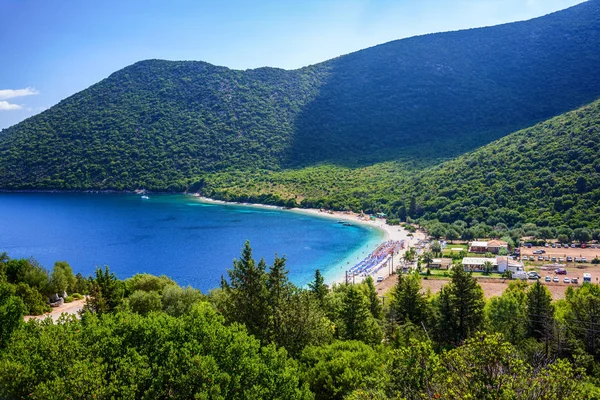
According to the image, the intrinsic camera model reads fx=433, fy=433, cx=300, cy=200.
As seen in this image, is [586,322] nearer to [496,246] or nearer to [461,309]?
[461,309]

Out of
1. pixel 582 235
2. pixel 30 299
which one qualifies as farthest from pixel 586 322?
pixel 582 235

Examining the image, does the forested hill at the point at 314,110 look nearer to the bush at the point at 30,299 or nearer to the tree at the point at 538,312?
the tree at the point at 538,312

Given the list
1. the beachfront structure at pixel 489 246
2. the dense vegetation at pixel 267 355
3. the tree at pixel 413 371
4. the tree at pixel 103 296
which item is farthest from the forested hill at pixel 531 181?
the tree at pixel 413 371

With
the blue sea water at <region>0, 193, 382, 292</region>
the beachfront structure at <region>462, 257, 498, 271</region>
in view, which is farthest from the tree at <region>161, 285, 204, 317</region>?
the beachfront structure at <region>462, 257, 498, 271</region>

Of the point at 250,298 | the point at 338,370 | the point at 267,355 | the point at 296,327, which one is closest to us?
the point at 267,355

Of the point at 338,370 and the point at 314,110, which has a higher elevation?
the point at 314,110

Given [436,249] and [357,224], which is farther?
[357,224]
